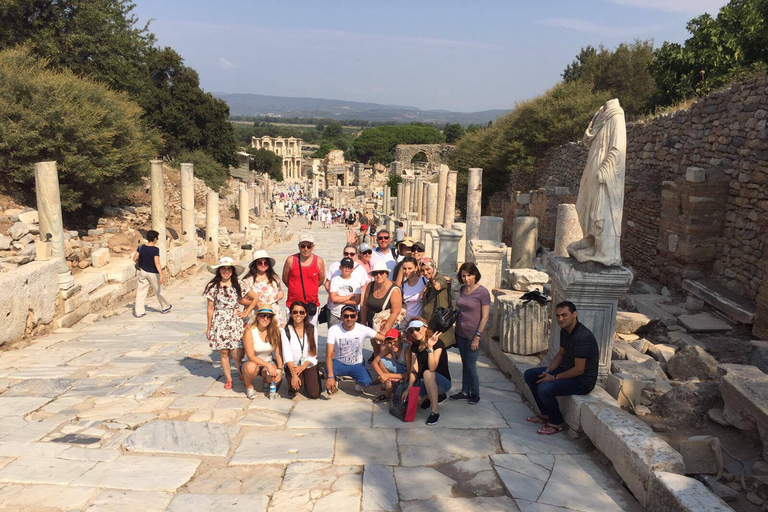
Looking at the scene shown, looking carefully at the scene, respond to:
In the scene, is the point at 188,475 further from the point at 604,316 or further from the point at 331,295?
the point at 604,316

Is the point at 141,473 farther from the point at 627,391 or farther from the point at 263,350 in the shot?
the point at 627,391

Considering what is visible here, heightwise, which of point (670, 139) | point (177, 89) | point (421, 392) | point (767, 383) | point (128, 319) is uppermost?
point (177, 89)

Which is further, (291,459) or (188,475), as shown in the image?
(291,459)

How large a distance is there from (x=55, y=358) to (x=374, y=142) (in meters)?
83.5

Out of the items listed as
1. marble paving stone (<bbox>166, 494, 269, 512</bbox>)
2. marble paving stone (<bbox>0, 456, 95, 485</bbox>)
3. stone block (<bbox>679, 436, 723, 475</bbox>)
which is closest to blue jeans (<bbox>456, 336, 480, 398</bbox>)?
stone block (<bbox>679, 436, 723, 475</bbox>)

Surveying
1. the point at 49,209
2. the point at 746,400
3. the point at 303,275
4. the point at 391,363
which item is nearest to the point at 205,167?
the point at 49,209

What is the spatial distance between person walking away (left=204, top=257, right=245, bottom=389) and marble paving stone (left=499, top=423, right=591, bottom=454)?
9.59 ft

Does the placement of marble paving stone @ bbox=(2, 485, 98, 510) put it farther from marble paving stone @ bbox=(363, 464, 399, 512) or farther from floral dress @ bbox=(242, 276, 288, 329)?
floral dress @ bbox=(242, 276, 288, 329)

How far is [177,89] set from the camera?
114 ft

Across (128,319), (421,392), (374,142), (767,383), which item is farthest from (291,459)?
(374,142)

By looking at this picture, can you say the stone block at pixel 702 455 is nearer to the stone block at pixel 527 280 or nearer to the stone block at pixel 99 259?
the stone block at pixel 527 280

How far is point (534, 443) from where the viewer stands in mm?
4844

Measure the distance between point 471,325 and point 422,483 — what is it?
6.50 feet

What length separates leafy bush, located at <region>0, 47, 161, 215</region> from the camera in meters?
16.0
